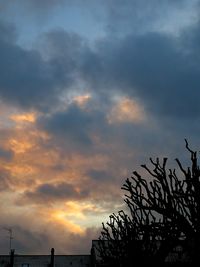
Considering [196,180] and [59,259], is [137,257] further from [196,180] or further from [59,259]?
[59,259]

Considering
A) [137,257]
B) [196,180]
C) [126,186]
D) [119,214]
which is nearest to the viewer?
[196,180]

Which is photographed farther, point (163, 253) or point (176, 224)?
point (163, 253)

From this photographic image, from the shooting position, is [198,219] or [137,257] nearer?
[198,219]

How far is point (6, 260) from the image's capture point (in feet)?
228

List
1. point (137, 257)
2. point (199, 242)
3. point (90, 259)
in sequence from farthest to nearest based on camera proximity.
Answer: point (90, 259) < point (137, 257) < point (199, 242)

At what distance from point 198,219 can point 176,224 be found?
524mm

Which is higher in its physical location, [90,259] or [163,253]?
[90,259]

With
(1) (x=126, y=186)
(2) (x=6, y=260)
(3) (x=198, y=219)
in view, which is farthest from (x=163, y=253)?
(2) (x=6, y=260)

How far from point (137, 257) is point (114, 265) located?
4593 millimetres

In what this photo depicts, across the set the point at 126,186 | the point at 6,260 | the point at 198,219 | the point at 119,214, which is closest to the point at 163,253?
the point at 126,186

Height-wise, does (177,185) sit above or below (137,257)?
above

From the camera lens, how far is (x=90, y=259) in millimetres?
66625

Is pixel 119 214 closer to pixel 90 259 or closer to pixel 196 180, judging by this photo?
pixel 196 180

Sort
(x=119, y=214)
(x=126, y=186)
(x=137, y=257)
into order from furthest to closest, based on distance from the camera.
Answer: (x=119, y=214), (x=137, y=257), (x=126, y=186)
